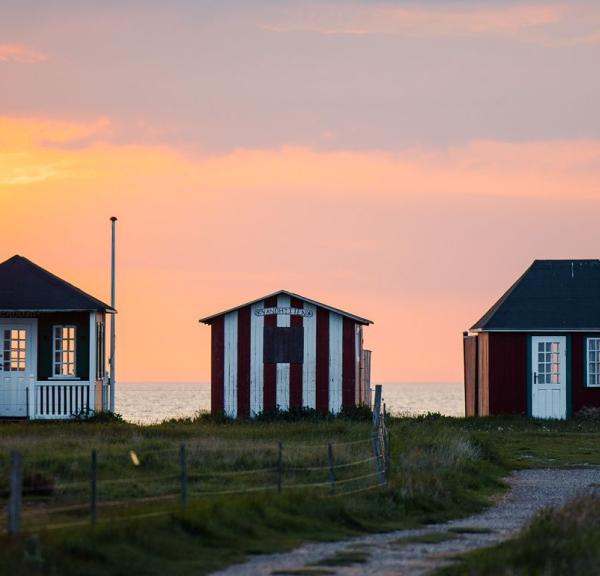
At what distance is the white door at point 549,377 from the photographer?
1606 inches

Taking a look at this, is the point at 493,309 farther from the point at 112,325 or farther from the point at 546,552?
the point at 546,552

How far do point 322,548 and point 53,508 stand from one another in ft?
13.9

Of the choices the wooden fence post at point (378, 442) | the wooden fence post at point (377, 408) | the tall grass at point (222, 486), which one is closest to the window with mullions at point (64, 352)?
the tall grass at point (222, 486)

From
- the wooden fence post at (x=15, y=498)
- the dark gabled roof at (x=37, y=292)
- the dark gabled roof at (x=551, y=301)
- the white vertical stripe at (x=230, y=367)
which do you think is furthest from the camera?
the dark gabled roof at (x=551, y=301)

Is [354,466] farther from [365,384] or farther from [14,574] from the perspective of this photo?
[365,384]

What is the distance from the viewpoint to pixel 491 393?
41188 millimetres

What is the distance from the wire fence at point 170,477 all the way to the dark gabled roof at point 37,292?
10.6 meters

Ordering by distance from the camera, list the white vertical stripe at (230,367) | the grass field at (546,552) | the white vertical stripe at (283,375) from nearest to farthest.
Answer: the grass field at (546,552) < the white vertical stripe at (283,375) < the white vertical stripe at (230,367)

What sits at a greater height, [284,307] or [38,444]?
[284,307]

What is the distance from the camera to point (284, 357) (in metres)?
38.7

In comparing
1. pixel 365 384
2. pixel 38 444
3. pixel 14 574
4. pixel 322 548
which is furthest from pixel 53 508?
pixel 365 384

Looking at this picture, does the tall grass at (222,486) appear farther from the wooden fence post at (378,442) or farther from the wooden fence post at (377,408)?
the wooden fence post at (377,408)

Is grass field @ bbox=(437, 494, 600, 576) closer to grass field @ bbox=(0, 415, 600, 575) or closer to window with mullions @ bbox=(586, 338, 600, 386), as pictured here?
grass field @ bbox=(0, 415, 600, 575)

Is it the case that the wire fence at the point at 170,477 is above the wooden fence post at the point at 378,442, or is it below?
below
